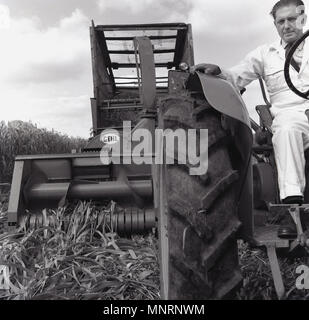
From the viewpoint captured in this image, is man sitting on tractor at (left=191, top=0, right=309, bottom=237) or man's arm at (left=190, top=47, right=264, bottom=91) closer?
man sitting on tractor at (left=191, top=0, right=309, bottom=237)

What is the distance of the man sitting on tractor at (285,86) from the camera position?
2.12 metres

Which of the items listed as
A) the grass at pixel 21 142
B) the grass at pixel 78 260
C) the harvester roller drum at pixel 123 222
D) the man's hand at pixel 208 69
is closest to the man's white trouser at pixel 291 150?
the man's hand at pixel 208 69

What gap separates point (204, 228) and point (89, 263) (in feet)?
5.34

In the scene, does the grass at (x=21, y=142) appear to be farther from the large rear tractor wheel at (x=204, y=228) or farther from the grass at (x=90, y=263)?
the large rear tractor wheel at (x=204, y=228)

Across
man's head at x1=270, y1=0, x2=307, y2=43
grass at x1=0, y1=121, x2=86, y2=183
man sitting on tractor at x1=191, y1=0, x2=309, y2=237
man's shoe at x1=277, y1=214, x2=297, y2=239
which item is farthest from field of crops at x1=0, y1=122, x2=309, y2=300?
grass at x1=0, y1=121, x2=86, y2=183

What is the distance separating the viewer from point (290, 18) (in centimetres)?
275

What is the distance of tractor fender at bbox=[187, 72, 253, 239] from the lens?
1.84 meters

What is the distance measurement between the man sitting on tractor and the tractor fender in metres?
0.16

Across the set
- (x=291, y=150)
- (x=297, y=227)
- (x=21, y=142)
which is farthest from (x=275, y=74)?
(x=21, y=142)

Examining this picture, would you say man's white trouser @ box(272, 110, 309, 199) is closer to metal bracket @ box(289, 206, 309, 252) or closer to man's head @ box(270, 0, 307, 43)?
metal bracket @ box(289, 206, 309, 252)

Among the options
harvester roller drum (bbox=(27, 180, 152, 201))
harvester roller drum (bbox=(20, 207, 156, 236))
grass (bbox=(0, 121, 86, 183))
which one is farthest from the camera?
grass (bbox=(0, 121, 86, 183))

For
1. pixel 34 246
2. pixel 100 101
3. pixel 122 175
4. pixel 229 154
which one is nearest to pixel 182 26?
pixel 100 101
